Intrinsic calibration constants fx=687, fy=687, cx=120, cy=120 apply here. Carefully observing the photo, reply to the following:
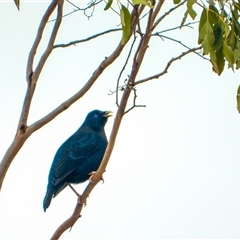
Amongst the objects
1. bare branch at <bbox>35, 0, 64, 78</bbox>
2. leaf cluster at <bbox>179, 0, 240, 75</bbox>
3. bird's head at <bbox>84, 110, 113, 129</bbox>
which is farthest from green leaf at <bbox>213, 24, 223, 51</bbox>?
bird's head at <bbox>84, 110, 113, 129</bbox>

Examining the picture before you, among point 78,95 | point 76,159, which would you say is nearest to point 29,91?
point 78,95

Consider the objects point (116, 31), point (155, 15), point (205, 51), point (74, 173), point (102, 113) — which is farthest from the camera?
point (102, 113)

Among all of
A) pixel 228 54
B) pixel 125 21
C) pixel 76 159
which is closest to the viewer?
pixel 125 21

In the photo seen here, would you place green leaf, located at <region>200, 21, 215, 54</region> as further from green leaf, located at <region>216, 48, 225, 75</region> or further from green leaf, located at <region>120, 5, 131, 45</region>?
green leaf, located at <region>120, 5, 131, 45</region>

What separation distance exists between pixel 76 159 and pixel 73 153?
12 centimetres

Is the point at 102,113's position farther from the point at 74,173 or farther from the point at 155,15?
the point at 155,15

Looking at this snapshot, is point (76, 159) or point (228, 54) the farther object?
point (76, 159)

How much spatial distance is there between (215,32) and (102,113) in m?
4.78

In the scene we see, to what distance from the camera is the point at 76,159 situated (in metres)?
8.85

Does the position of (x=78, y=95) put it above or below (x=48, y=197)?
above

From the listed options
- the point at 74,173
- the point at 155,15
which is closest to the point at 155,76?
the point at 155,15

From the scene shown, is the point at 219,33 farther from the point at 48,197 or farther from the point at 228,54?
the point at 48,197

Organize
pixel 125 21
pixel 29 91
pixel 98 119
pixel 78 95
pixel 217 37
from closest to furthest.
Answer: pixel 125 21 < pixel 217 37 < pixel 29 91 < pixel 78 95 < pixel 98 119

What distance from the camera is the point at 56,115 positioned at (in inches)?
223
